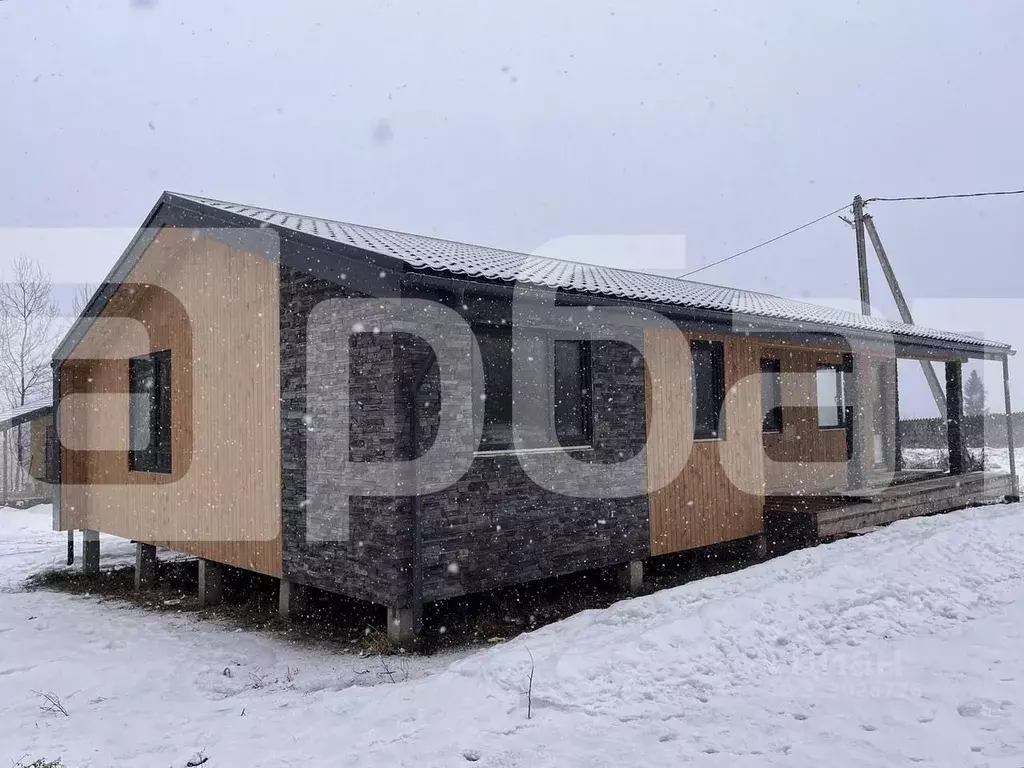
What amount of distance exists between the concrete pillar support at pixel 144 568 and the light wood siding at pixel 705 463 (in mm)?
7398

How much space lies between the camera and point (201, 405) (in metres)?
9.38

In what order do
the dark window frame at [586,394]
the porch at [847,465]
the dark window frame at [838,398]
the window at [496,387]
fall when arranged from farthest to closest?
1. the dark window frame at [838,398]
2. the porch at [847,465]
3. the dark window frame at [586,394]
4. the window at [496,387]

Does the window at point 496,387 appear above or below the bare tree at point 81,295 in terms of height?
below

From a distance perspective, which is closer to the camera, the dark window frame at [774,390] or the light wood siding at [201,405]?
the light wood siding at [201,405]

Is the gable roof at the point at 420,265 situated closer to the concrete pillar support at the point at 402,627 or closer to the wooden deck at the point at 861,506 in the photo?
the wooden deck at the point at 861,506

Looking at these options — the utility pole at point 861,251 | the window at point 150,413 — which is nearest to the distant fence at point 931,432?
the utility pole at point 861,251

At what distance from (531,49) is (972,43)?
68.8 meters

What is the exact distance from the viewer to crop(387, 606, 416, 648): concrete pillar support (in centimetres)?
652

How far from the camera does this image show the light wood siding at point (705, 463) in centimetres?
888

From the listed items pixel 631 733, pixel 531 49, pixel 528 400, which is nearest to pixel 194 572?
pixel 528 400

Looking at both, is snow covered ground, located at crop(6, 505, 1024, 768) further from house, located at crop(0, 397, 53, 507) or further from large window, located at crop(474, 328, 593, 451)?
house, located at crop(0, 397, 53, 507)

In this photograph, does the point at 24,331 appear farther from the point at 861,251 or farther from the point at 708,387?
the point at 861,251

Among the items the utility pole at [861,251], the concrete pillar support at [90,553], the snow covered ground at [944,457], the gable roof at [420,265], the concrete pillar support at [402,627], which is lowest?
the concrete pillar support at [90,553]

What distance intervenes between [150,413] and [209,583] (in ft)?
8.99
